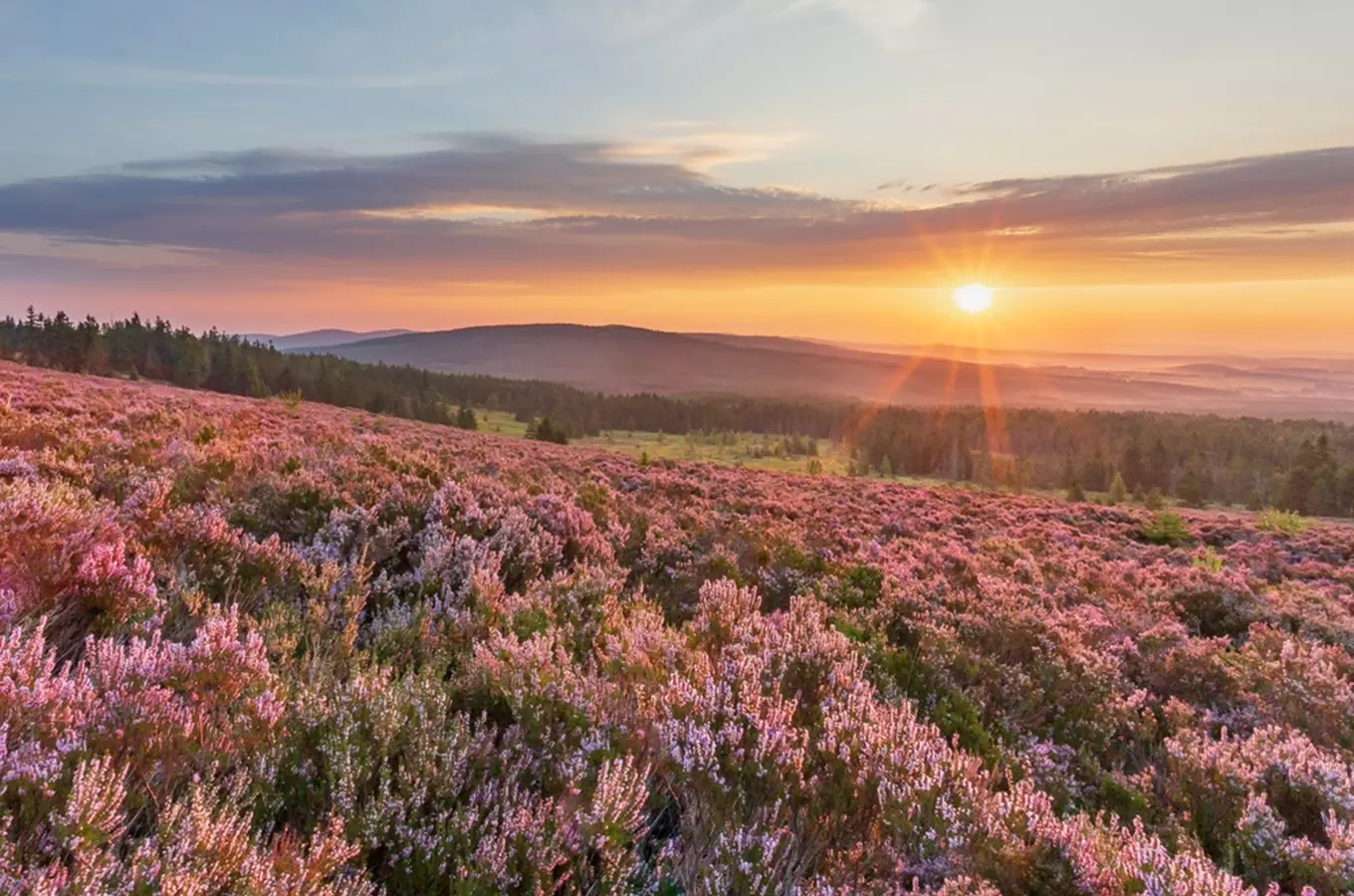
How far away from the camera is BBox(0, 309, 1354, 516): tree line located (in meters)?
72.9

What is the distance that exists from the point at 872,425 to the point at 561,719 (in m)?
141

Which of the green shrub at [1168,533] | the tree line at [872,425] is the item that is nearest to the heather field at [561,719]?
the green shrub at [1168,533]

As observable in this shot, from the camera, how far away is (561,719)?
314cm

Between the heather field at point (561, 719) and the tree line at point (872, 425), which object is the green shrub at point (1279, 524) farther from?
the tree line at point (872, 425)

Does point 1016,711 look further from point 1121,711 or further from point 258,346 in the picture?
point 258,346

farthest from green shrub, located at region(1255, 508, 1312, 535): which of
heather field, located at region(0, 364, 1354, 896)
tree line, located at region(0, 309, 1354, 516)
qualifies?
tree line, located at region(0, 309, 1354, 516)

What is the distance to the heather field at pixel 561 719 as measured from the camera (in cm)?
219

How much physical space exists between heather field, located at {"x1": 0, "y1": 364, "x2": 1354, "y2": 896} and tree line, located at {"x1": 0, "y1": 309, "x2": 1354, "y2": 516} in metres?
45.3

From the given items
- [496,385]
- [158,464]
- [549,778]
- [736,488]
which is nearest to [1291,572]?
[736,488]

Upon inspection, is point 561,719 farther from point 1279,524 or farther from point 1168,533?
point 1279,524

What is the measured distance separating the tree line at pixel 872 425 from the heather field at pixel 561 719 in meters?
45.3

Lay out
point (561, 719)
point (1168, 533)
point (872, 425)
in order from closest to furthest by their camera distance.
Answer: point (561, 719), point (1168, 533), point (872, 425)

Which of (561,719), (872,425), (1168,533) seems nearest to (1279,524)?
(1168,533)

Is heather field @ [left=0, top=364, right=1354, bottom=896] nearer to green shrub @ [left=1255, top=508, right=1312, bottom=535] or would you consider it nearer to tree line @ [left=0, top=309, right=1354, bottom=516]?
green shrub @ [left=1255, top=508, right=1312, bottom=535]
